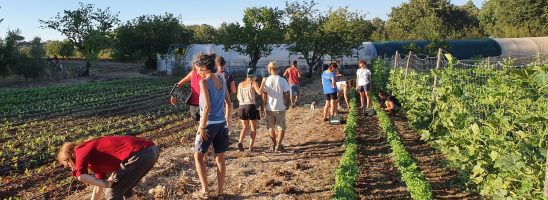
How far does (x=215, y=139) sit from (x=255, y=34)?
2593 cm

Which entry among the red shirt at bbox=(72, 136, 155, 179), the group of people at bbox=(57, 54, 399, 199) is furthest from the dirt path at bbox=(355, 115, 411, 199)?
the red shirt at bbox=(72, 136, 155, 179)

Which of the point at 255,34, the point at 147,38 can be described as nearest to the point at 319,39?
the point at 255,34

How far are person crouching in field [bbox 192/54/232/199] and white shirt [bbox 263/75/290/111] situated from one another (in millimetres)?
2376

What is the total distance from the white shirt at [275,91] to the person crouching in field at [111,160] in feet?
11.9

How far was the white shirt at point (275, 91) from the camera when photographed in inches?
322

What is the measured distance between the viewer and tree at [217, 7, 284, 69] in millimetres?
31094

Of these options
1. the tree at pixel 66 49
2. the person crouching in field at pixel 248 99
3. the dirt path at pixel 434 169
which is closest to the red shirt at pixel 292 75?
the dirt path at pixel 434 169

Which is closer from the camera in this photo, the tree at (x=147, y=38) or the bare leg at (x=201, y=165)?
the bare leg at (x=201, y=165)

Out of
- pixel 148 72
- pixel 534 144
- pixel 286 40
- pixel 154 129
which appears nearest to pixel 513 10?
pixel 286 40

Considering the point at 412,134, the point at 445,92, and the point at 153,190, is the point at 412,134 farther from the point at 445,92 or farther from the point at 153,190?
the point at 153,190

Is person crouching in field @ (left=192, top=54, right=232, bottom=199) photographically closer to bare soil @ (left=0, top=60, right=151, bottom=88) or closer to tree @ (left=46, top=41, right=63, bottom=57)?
bare soil @ (left=0, top=60, right=151, bottom=88)

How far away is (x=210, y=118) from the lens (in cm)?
558

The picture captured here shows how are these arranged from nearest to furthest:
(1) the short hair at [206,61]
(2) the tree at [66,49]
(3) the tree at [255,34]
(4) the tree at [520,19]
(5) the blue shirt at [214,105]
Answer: (1) the short hair at [206,61]
(5) the blue shirt at [214,105]
(3) the tree at [255,34]
(2) the tree at [66,49]
(4) the tree at [520,19]

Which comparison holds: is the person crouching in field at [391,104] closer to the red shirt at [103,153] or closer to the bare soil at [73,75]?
the red shirt at [103,153]
